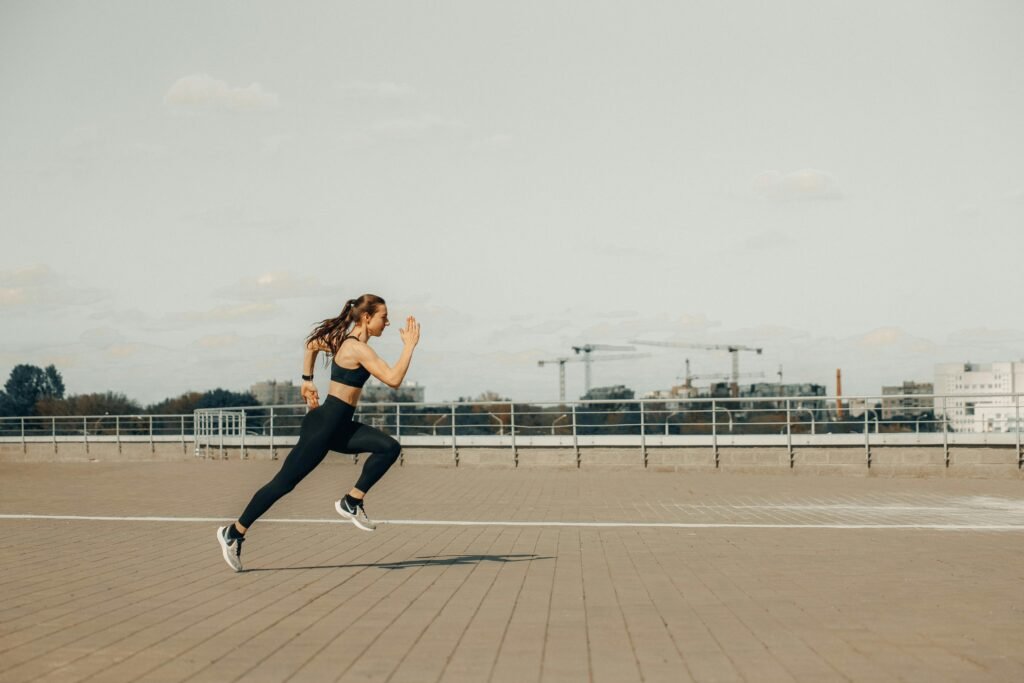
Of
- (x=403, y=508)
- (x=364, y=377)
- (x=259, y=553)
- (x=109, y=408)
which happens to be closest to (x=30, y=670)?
(x=364, y=377)

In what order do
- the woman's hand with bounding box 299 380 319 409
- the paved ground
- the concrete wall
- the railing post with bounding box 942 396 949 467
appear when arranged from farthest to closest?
the railing post with bounding box 942 396 949 467
the concrete wall
the woman's hand with bounding box 299 380 319 409
the paved ground

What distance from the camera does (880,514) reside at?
1259 centimetres

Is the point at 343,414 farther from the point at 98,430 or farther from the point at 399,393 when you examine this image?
the point at 399,393

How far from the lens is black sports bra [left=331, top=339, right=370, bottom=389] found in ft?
27.0

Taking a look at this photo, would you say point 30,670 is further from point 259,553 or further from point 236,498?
point 236,498

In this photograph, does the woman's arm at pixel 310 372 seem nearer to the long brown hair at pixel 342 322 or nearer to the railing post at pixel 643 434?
the long brown hair at pixel 342 322

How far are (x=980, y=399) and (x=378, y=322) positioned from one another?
41.9 metres

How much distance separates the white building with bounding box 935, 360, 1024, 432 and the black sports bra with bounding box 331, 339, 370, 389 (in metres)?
14.3

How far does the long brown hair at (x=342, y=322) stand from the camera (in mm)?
8461

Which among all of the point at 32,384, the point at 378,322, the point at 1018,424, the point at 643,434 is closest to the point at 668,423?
the point at 643,434

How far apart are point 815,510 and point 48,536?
7.98 meters

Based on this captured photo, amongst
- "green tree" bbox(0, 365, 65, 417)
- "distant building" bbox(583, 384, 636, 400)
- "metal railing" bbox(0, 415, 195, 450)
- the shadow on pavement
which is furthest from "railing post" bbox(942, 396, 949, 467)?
"green tree" bbox(0, 365, 65, 417)

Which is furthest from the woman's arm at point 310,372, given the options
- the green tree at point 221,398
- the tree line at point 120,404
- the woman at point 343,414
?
the green tree at point 221,398

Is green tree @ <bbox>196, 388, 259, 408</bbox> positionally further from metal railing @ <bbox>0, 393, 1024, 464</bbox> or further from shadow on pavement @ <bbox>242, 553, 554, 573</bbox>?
shadow on pavement @ <bbox>242, 553, 554, 573</bbox>
